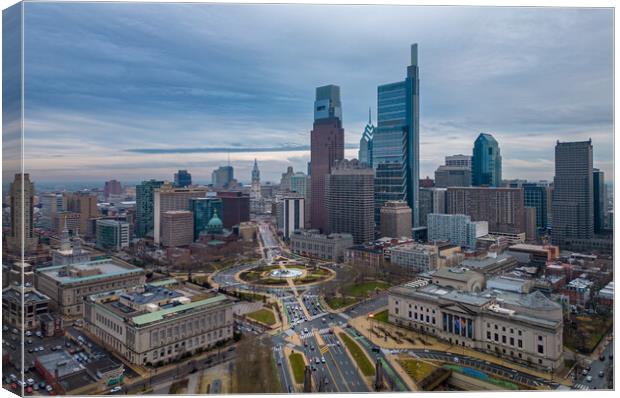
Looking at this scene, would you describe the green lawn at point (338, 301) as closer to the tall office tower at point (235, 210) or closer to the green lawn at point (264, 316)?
the green lawn at point (264, 316)

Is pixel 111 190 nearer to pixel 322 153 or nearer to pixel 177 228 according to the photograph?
pixel 177 228

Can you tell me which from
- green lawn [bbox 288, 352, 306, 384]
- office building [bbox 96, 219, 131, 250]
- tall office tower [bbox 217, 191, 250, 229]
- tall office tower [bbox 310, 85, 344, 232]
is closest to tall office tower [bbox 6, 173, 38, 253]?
green lawn [bbox 288, 352, 306, 384]

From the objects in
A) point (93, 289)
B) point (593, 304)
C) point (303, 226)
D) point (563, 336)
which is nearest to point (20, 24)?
point (93, 289)

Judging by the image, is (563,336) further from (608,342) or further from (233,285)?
(233,285)

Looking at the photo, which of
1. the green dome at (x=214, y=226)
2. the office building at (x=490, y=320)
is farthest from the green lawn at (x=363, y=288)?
the green dome at (x=214, y=226)

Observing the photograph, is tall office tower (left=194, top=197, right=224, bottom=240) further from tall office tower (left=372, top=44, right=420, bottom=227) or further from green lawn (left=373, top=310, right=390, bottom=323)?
green lawn (left=373, top=310, right=390, bottom=323)

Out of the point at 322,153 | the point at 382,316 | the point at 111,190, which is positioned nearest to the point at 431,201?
the point at 322,153
